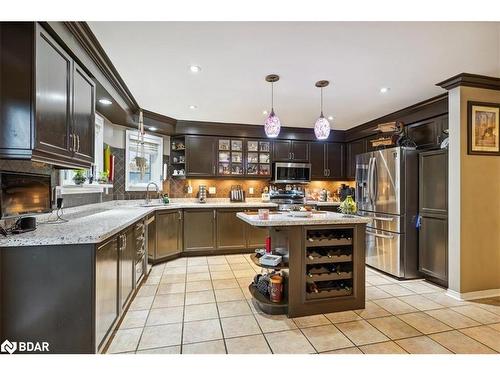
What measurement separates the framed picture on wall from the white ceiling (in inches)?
14.8

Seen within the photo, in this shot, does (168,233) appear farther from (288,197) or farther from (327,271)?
(327,271)

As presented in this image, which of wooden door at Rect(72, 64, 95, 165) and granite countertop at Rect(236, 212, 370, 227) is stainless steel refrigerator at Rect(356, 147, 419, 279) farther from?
wooden door at Rect(72, 64, 95, 165)

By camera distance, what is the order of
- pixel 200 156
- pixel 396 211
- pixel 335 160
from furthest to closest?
1. pixel 335 160
2. pixel 200 156
3. pixel 396 211

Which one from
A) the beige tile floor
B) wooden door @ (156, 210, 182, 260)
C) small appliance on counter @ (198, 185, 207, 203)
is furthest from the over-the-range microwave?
the beige tile floor

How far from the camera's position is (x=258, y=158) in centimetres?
521

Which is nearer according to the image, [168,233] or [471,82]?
[471,82]

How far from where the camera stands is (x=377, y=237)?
3.76 meters

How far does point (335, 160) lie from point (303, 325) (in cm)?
398

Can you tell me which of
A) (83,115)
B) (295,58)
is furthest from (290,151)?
(83,115)

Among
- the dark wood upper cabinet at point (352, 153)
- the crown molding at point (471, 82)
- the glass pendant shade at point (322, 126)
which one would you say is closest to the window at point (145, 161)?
the glass pendant shade at point (322, 126)

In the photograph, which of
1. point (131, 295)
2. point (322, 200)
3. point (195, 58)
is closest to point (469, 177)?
point (322, 200)
